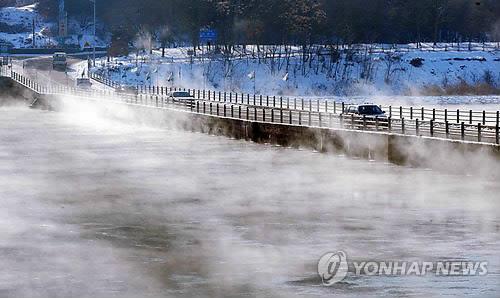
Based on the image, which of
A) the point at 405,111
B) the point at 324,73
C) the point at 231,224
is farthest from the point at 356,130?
the point at 324,73

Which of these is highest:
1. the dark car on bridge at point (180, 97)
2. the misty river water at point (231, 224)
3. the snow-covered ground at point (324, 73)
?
the misty river water at point (231, 224)

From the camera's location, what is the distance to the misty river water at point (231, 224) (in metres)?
34.5

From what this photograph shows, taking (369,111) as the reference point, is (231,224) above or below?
below

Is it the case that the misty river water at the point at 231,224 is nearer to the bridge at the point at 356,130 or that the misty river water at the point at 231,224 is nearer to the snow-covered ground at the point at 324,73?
the bridge at the point at 356,130

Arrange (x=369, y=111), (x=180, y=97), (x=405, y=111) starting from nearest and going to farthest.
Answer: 1. (x=369, y=111)
2. (x=180, y=97)
3. (x=405, y=111)

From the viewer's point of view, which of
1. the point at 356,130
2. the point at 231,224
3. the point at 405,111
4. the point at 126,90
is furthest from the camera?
the point at 126,90

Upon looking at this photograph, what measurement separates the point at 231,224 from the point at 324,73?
147 meters

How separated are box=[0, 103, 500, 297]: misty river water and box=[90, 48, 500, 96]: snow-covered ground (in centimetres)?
10530

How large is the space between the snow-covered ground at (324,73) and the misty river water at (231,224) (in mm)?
105301

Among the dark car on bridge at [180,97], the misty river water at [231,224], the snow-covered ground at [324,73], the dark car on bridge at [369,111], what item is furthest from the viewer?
the snow-covered ground at [324,73]

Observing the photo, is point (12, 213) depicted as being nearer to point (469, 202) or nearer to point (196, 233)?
point (196, 233)

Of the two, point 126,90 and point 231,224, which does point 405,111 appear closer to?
point 126,90

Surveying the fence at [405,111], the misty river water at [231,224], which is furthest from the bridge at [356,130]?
the misty river water at [231,224]

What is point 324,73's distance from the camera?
634ft
